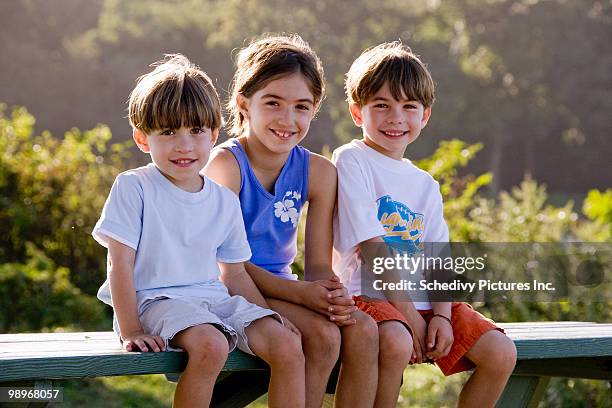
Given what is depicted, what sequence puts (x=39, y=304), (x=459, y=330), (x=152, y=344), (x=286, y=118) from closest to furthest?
(x=152, y=344), (x=286, y=118), (x=459, y=330), (x=39, y=304)

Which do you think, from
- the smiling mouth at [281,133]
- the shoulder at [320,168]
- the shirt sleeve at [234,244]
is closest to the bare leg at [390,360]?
the shirt sleeve at [234,244]

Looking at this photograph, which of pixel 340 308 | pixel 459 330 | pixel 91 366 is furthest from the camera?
pixel 459 330

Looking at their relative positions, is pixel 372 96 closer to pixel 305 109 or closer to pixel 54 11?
pixel 305 109

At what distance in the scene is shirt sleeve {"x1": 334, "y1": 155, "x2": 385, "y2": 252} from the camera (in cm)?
326

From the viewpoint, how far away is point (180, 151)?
9.59 feet

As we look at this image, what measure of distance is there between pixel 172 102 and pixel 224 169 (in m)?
0.37

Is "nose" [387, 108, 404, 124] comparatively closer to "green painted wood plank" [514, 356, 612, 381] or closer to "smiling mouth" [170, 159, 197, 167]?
"smiling mouth" [170, 159, 197, 167]

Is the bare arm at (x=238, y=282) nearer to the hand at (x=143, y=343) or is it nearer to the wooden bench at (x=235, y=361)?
the wooden bench at (x=235, y=361)

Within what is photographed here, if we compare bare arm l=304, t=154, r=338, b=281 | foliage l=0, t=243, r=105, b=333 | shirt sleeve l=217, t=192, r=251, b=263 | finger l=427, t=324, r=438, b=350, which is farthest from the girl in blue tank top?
foliage l=0, t=243, r=105, b=333

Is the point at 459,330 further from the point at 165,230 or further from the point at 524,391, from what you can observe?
the point at 165,230

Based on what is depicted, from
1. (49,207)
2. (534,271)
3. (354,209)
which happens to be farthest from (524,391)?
(49,207)

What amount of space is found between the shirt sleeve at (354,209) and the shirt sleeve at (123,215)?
0.75m

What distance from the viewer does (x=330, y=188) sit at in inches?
132

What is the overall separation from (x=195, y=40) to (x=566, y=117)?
15943 mm
